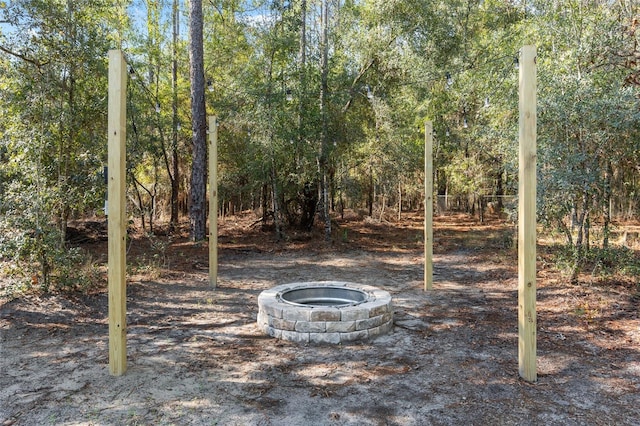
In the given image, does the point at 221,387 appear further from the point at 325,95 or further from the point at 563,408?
the point at 325,95

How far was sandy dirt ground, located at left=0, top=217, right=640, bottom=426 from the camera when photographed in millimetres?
2885

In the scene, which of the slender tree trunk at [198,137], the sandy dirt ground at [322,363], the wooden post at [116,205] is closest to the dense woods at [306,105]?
the slender tree trunk at [198,137]

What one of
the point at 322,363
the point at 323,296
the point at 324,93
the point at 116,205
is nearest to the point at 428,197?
the point at 323,296

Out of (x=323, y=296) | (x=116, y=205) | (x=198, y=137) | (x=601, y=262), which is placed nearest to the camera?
(x=116, y=205)

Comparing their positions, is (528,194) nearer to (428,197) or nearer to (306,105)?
(428,197)

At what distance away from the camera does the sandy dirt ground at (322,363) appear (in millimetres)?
2885

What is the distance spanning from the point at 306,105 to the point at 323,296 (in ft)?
21.7

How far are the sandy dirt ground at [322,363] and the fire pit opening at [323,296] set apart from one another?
20.5 inches

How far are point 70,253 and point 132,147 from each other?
472 cm

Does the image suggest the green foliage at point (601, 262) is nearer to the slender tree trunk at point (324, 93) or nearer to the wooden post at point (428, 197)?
the wooden post at point (428, 197)

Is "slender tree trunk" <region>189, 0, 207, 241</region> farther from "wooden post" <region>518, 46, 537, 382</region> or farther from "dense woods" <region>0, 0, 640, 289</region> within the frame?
"wooden post" <region>518, 46, 537, 382</region>

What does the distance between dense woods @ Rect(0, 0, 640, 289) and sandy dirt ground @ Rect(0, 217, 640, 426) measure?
1285mm

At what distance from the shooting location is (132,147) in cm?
978

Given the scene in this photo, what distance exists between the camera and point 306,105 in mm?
10898
